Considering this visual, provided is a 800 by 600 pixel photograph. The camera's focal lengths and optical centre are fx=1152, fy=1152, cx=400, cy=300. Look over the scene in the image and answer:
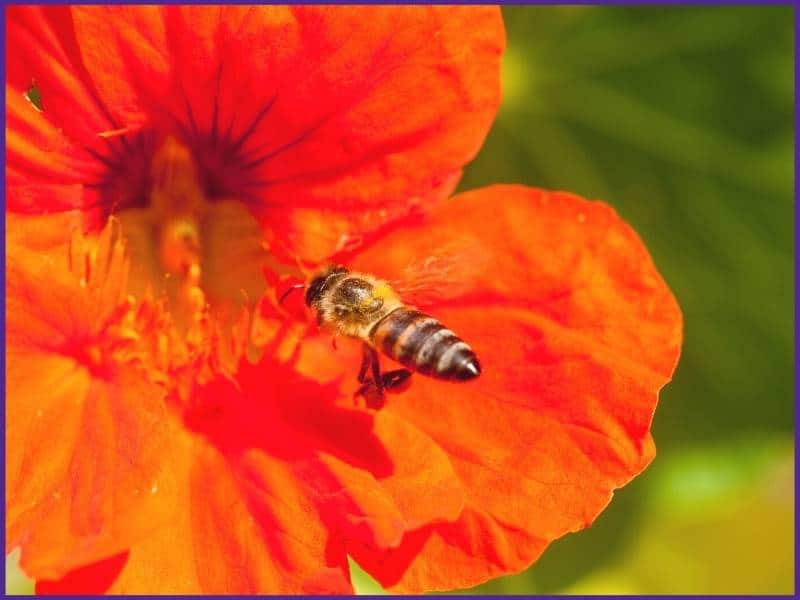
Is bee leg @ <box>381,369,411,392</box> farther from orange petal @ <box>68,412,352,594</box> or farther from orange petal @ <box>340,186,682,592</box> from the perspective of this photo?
orange petal @ <box>68,412,352,594</box>

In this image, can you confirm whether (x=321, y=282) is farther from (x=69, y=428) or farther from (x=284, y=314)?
(x=69, y=428)

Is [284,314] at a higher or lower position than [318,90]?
lower

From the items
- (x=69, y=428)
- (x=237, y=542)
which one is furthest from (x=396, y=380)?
(x=69, y=428)

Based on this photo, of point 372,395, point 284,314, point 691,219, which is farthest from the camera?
point 691,219

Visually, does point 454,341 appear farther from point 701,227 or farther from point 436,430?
point 701,227

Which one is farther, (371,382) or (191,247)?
(191,247)

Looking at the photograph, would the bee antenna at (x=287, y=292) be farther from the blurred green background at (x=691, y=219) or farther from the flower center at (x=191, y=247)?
the blurred green background at (x=691, y=219)
